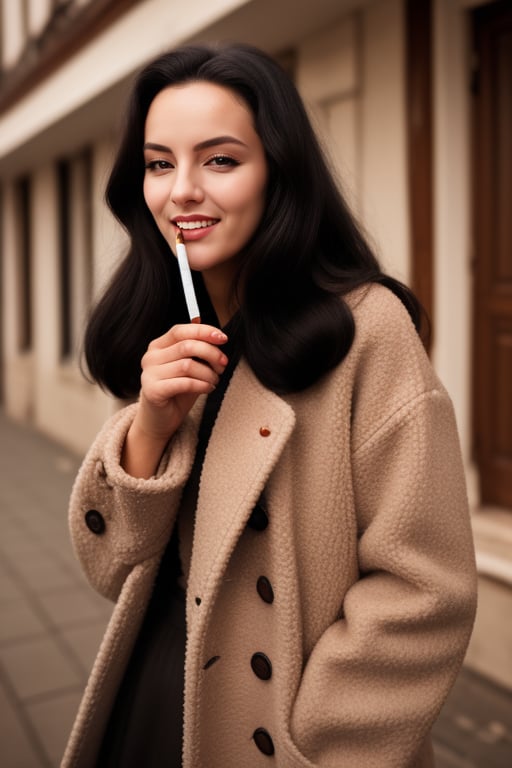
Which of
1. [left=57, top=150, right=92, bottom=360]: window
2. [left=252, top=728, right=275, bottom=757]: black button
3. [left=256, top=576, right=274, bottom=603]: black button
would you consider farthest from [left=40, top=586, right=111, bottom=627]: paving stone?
[left=57, top=150, right=92, bottom=360]: window

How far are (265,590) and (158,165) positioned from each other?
2.42ft

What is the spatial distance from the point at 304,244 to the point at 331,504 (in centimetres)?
42

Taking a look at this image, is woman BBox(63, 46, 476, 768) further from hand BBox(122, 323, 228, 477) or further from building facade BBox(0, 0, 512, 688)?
building facade BBox(0, 0, 512, 688)

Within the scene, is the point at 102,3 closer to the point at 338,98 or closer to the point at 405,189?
the point at 338,98

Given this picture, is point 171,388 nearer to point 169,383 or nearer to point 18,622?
point 169,383

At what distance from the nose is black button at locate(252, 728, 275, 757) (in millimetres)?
888

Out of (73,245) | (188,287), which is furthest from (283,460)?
(73,245)

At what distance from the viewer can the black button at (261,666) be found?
51.8 inches

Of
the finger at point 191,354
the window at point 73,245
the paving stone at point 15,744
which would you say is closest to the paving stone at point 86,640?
the paving stone at point 15,744

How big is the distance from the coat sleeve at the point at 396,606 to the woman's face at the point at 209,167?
1.10 feet

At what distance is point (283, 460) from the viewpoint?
127 centimetres

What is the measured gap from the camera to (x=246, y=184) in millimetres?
1303

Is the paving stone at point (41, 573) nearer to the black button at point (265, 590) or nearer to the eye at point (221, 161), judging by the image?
the black button at point (265, 590)

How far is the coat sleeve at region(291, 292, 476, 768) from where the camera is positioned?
1210mm
